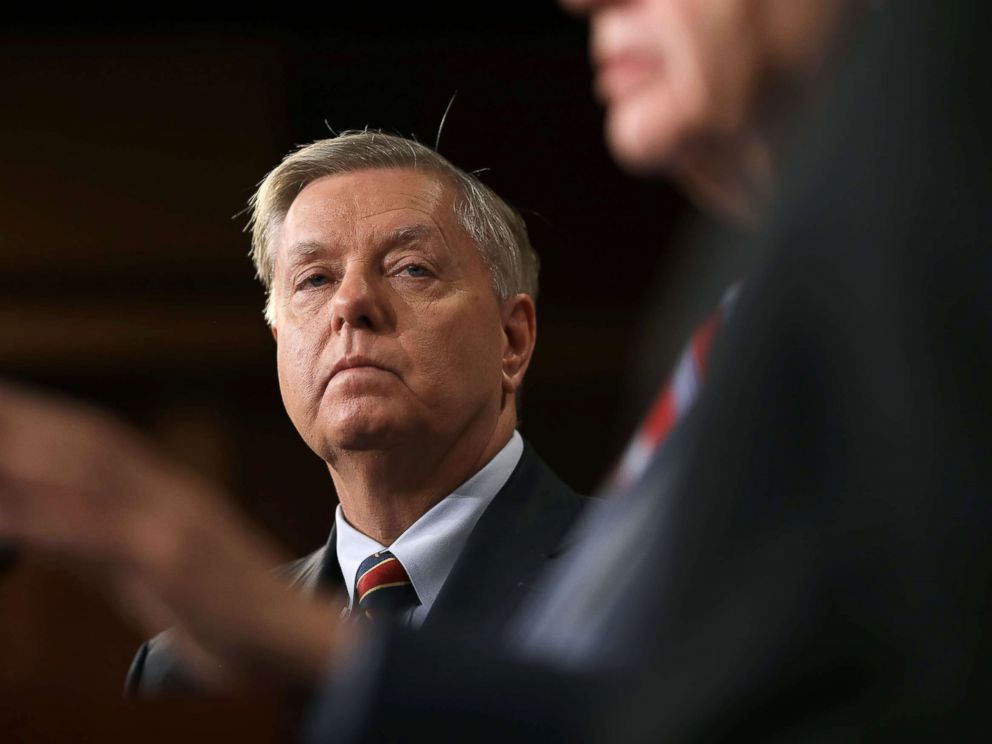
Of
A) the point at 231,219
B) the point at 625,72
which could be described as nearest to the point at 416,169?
the point at 625,72

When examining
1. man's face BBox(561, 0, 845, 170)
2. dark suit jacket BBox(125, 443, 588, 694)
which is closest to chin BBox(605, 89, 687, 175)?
man's face BBox(561, 0, 845, 170)

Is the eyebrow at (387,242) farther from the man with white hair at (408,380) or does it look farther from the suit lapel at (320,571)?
the suit lapel at (320,571)

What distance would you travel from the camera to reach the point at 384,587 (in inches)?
37.4

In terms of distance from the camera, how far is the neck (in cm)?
95

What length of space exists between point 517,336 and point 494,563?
0.17 meters

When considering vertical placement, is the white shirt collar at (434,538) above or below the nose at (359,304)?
below

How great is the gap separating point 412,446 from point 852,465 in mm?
662

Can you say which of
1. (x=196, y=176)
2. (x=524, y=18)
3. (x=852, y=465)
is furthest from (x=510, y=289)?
(x=196, y=176)

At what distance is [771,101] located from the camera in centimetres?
41

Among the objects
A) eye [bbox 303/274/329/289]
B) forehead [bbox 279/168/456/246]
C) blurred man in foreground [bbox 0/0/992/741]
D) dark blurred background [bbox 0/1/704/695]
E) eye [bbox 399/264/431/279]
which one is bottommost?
dark blurred background [bbox 0/1/704/695]

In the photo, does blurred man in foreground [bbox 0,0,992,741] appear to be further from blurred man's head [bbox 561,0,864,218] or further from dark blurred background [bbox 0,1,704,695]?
dark blurred background [bbox 0,1,704,695]

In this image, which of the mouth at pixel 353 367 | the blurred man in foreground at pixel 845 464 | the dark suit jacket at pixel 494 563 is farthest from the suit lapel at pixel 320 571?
the blurred man in foreground at pixel 845 464

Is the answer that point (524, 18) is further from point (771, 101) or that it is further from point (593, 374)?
point (771, 101)

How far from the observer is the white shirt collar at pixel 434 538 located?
0.96m
